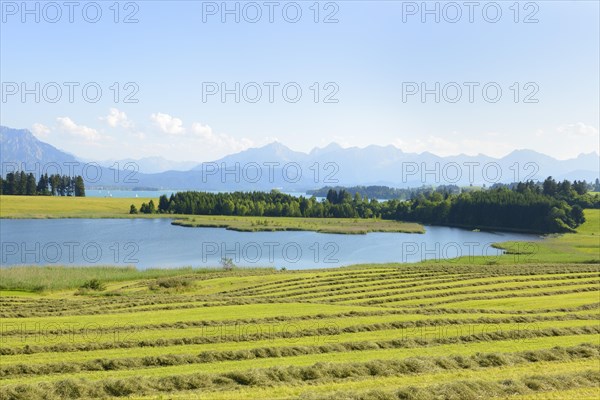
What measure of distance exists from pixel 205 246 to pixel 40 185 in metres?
114

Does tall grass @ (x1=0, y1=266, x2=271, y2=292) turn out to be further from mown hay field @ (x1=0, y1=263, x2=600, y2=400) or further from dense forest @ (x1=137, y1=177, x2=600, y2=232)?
dense forest @ (x1=137, y1=177, x2=600, y2=232)

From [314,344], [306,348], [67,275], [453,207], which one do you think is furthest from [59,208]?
[306,348]

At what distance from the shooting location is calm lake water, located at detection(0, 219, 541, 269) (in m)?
63.7

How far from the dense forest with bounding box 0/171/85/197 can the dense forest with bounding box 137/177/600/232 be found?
142 feet

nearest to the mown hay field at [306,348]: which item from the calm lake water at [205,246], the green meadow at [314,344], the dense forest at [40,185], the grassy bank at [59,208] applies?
the green meadow at [314,344]

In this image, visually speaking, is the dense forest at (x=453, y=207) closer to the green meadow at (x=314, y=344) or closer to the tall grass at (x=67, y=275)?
the green meadow at (x=314, y=344)

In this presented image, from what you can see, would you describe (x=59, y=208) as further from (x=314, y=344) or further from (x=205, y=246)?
(x=314, y=344)

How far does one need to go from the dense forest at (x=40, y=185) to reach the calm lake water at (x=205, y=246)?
55.3m

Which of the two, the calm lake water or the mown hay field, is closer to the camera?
the mown hay field

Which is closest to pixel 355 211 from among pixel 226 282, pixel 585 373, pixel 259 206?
pixel 259 206

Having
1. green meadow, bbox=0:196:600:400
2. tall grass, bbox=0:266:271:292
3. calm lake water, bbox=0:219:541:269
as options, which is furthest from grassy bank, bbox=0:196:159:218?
green meadow, bbox=0:196:600:400

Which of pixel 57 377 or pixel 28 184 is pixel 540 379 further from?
pixel 28 184

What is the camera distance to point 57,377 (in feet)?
48.5

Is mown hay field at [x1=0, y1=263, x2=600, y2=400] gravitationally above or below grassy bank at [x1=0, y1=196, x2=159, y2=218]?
below
